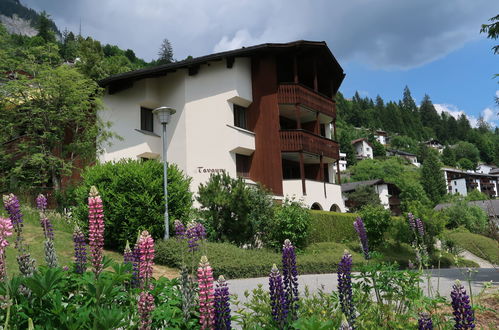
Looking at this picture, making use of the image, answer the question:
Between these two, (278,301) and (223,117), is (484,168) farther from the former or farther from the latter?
(278,301)

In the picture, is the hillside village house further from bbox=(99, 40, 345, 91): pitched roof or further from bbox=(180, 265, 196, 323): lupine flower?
bbox=(180, 265, 196, 323): lupine flower

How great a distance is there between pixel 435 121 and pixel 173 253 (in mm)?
173194

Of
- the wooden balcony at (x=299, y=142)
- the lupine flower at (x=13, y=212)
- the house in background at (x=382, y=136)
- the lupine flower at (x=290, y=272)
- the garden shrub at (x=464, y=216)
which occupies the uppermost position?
the house in background at (x=382, y=136)

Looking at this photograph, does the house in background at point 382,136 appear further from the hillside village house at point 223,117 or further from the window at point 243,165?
the window at point 243,165

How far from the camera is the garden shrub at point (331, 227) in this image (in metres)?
20.9

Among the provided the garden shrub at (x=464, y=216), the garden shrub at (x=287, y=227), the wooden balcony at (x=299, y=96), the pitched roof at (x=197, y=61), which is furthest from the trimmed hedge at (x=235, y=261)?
the garden shrub at (x=464, y=216)

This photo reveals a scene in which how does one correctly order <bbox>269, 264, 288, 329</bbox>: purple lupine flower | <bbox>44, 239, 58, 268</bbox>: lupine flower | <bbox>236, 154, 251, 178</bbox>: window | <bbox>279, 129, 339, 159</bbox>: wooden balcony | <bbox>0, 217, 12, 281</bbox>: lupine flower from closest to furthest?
1. <bbox>0, 217, 12, 281</bbox>: lupine flower
2. <bbox>269, 264, 288, 329</bbox>: purple lupine flower
3. <bbox>44, 239, 58, 268</bbox>: lupine flower
4. <bbox>279, 129, 339, 159</bbox>: wooden balcony
5. <bbox>236, 154, 251, 178</bbox>: window

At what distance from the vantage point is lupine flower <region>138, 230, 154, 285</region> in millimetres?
2760

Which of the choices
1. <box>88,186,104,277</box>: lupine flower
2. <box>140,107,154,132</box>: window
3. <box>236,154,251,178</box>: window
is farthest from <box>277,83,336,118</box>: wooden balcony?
<box>88,186,104,277</box>: lupine flower

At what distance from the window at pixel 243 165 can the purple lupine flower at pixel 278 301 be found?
20543 mm

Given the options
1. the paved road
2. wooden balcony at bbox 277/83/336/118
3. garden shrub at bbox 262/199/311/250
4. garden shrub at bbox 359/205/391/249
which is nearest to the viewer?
the paved road

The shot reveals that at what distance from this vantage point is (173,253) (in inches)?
473

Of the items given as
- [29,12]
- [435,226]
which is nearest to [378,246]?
[435,226]

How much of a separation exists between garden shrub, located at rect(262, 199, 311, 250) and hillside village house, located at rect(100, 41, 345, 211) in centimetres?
421
